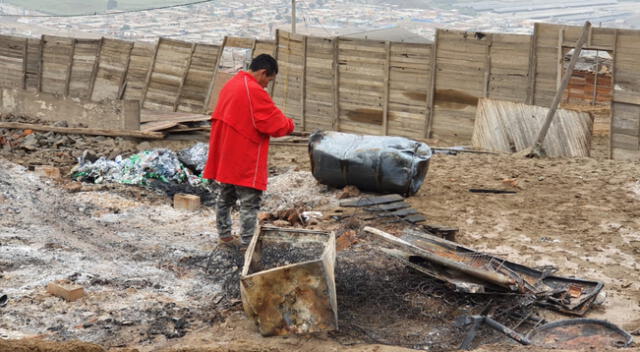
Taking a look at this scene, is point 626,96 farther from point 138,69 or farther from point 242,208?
point 138,69

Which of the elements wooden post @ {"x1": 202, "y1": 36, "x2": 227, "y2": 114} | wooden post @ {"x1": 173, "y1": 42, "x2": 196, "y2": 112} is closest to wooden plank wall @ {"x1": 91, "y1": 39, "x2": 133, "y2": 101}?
wooden post @ {"x1": 173, "y1": 42, "x2": 196, "y2": 112}

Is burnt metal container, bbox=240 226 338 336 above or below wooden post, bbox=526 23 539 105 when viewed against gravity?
below

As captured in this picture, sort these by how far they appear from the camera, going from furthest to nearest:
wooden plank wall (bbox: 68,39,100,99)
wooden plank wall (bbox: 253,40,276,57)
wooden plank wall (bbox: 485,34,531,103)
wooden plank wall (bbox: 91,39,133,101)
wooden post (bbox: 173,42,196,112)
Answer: wooden plank wall (bbox: 68,39,100,99)
wooden plank wall (bbox: 91,39,133,101)
wooden post (bbox: 173,42,196,112)
wooden plank wall (bbox: 253,40,276,57)
wooden plank wall (bbox: 485,34,531,103)

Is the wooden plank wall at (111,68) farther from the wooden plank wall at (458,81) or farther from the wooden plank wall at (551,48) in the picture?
the wooden plank wall at (551,48)

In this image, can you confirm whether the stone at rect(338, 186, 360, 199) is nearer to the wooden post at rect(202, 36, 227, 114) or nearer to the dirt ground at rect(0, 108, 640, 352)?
the dirt ground at rect(0, 108, 640, 352)

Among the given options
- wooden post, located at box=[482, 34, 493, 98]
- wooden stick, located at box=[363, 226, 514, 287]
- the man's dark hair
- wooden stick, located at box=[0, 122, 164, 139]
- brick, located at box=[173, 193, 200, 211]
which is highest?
the man's dark hair

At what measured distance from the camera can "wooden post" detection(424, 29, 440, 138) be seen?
48.4 ft

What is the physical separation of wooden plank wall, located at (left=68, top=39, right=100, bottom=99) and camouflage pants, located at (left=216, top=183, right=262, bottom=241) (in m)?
14.3

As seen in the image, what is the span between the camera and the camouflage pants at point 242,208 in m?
6.98

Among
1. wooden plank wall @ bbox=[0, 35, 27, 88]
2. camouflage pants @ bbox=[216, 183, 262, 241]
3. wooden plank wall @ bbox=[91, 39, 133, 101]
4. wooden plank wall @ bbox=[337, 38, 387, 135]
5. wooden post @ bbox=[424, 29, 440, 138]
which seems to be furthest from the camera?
wooden plank wall @ bbox=[0, 35, 27, 88]

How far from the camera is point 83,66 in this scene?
20641mm

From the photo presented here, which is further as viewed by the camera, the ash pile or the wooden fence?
the wooden fence

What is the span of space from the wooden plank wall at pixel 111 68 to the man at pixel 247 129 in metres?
13.4

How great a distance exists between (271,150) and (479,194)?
15.5 feet
